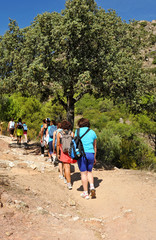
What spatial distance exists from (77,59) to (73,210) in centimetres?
688

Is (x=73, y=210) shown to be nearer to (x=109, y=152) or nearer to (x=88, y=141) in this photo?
(x=88, y=141)

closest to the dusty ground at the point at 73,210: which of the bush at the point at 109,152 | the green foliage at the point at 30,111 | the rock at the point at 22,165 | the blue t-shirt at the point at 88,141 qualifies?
the rock at the point at 22,165

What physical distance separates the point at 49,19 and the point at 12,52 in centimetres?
251

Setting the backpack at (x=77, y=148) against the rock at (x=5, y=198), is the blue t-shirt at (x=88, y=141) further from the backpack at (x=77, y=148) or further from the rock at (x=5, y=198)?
the rock at (x=5, y=198)

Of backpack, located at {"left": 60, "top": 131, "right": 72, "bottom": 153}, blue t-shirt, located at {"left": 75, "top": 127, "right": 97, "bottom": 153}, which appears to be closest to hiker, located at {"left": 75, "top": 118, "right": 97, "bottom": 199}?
blue t-shirt, located at {"left": 75, "top": 127, "right": 97, "bottom": 153}

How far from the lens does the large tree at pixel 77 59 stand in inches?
368

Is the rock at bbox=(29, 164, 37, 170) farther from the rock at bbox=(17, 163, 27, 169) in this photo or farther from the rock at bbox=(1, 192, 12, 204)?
the rock at bbox=(1, 192, 12, 204)

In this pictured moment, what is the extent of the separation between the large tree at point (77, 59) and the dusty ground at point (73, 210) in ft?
14.4

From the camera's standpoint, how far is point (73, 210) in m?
4.70

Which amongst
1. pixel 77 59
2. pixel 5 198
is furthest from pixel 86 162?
pixel 77 59

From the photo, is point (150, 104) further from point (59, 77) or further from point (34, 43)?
point (34, 43)

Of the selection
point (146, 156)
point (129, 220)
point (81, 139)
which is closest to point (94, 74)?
point (81, 139)

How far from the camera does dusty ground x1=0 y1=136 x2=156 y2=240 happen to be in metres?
3.37

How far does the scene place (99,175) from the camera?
775 cm
